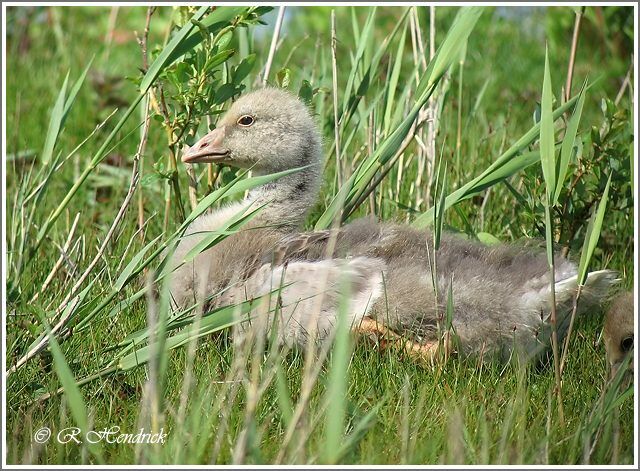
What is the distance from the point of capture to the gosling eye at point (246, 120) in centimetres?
404

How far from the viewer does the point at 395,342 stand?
3512mm

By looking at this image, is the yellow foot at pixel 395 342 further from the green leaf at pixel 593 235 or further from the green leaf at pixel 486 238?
the green leaf at pixel 486 238

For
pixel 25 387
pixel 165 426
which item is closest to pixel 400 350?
pixel 165 426

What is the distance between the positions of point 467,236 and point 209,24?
1462 mm

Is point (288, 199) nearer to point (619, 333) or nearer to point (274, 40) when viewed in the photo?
point (274, 40)

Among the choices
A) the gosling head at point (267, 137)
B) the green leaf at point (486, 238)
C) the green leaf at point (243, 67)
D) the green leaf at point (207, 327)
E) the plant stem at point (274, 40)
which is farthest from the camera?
the green leaf at point (486, 238)

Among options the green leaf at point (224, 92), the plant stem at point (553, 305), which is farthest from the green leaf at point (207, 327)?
the green leaf at point (224, 92)

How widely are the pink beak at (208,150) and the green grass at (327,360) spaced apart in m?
0.18

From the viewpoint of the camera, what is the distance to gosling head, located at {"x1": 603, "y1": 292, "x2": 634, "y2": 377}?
3611 millimetres

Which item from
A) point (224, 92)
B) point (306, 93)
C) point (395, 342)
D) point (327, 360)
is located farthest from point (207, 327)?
point (306, 93)

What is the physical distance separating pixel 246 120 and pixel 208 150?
0.68 feet

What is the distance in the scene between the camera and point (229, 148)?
401cm

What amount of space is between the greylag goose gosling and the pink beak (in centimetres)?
35

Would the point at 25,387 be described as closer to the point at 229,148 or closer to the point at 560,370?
the point at 229,148
